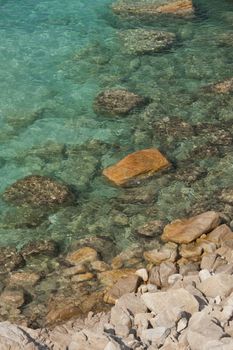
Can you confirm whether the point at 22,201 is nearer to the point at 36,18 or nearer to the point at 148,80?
the point at 148,80

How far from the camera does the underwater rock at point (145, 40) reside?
18109 mm

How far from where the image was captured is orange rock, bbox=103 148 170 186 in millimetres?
11812

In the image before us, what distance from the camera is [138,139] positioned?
1338cm

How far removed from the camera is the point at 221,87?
15.4 metres

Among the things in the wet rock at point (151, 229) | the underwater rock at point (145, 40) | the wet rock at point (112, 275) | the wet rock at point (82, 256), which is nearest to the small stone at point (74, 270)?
the wet rock at point (82, 256)

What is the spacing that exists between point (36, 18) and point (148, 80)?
7.11 m

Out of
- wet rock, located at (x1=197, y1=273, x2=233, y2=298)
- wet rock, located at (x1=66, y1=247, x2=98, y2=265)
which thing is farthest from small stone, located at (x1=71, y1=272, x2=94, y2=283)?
wet rock, located at (x1=197, y1=273, x2=233, y2=298)

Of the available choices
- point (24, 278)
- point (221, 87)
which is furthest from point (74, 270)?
point (221, 87)

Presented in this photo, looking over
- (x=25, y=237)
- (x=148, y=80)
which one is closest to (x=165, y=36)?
(x=148, y=80)

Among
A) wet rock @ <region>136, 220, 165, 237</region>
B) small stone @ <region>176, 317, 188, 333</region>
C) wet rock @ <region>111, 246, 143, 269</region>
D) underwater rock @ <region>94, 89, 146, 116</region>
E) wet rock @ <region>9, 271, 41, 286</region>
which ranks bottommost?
wet rock @ <region>9, 271, 41, 286</region>

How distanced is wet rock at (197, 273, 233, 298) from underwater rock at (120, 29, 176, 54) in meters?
11.1

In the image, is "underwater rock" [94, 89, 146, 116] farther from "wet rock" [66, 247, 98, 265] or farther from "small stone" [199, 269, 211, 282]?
"small stone" [199, 269, 211, 282]

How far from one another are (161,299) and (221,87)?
29.0 ft

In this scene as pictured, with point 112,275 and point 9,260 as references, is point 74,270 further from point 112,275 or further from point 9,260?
point 9,260
